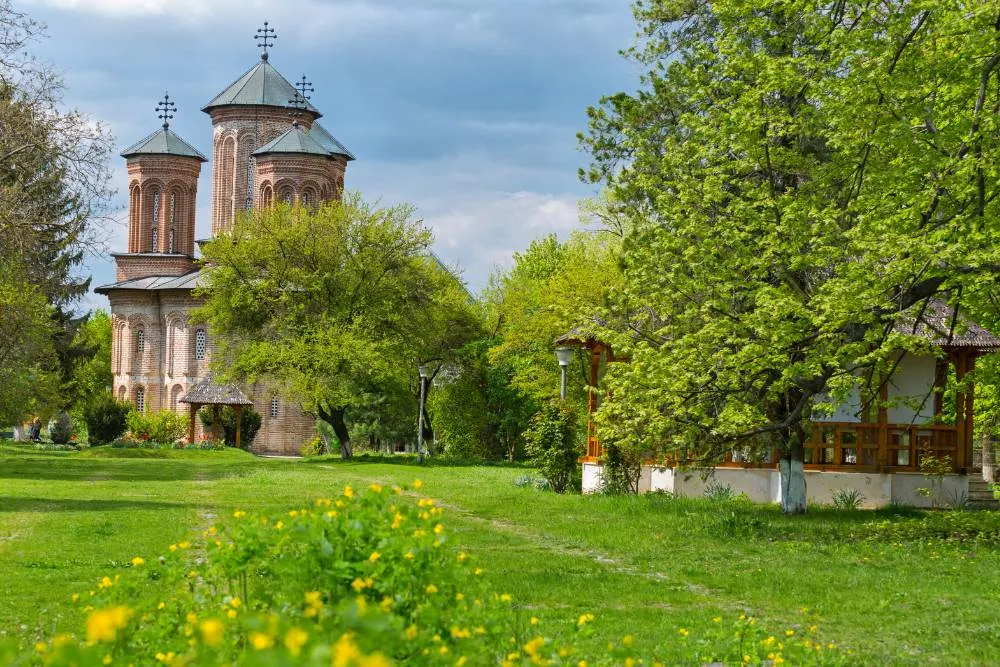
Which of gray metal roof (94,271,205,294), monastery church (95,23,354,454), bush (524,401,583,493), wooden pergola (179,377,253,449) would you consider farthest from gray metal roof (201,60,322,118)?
bush (524,401,583,493)

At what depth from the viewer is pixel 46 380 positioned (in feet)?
136

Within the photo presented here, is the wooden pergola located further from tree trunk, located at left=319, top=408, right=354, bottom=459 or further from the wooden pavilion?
the wooden pavilion

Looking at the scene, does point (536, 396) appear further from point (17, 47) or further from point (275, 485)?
point (17, 47)

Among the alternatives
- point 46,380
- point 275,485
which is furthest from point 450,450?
point 275,485

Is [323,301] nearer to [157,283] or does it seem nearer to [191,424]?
[191,424]

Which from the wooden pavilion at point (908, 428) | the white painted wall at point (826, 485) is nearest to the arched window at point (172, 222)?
the wooden pavilion at point (908, 428)

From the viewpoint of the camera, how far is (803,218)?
1717cm

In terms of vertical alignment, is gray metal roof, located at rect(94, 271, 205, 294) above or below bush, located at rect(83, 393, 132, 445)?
above

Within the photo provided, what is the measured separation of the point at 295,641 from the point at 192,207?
7368cm

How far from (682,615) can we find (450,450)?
41.5 metres

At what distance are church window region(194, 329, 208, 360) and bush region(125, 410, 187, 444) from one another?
1002cm

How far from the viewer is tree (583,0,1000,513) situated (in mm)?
15617

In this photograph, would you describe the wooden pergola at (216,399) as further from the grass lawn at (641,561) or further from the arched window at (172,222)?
the grass lawn at (641,561)

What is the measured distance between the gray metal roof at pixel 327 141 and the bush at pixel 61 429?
1998 cm
